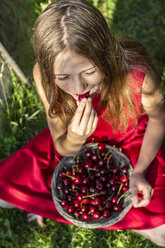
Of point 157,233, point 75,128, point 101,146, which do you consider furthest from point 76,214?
point 75,128

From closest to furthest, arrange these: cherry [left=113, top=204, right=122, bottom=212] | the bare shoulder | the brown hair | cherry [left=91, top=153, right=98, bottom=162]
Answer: the brown hair → the bare shoulder → cherry [left=113, top=204, right=122, bottom=212] → cherry [left=91, top=153, right=98, bottom=162]

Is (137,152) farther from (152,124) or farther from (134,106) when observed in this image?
(134,106)

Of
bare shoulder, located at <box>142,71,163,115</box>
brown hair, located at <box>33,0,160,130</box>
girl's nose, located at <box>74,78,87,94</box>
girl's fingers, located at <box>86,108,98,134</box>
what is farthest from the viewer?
bare shoulder, located at <box>142,71,163,115</box>

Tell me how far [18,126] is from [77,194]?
1.27 metres

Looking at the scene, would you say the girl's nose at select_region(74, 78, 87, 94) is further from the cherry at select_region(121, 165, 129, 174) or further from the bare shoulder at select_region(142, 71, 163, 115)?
the cherry at select_region(121, 165, 129, 174)

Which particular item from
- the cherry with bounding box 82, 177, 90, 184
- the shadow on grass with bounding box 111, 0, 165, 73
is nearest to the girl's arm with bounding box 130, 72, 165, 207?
the cherry with bounding box 82, 177, 90, 184

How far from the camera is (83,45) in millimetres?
1348

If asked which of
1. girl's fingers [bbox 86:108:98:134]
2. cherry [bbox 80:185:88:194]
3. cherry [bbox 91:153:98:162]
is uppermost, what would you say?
girl's fingers [bbox 86:108:98:134]

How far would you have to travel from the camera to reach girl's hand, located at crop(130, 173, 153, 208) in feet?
6.64

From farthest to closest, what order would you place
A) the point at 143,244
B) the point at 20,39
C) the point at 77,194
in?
the point at 20,39 → the point at 143,244 → the point at 77,194

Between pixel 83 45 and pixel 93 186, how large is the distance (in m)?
1.20

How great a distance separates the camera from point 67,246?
2.62 meters

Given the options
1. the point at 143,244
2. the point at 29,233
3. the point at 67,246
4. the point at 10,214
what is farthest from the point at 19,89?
the point at 143,244

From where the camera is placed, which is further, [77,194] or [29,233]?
[29,233]
